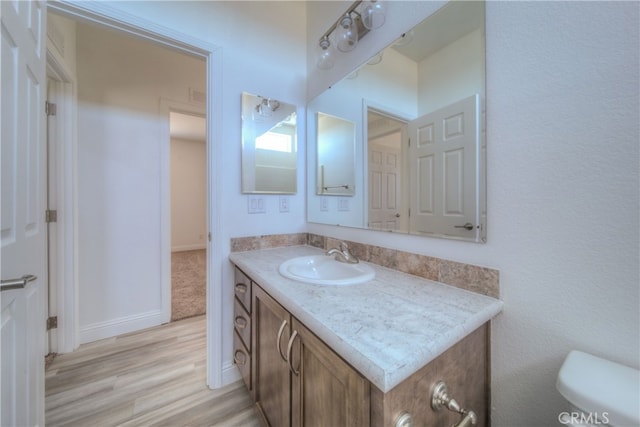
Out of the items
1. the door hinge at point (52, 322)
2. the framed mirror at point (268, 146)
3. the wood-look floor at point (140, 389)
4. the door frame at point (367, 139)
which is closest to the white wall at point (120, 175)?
the door hinge at point (52, 322)

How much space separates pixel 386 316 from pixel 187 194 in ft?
19.6

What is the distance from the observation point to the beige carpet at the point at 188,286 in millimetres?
2517

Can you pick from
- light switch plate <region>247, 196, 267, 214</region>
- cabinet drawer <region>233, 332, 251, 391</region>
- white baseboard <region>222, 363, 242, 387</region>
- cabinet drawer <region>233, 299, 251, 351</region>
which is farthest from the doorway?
white baseboard <region>222, 363, 242, 387</region>

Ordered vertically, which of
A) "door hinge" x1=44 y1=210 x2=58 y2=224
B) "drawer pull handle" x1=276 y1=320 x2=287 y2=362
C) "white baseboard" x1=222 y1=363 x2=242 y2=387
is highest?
"door hinge" x1=44 y1=210 x2=58 y2=224

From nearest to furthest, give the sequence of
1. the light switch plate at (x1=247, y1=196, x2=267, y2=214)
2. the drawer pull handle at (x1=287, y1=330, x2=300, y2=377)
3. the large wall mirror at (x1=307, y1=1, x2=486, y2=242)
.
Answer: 1. the drawer pull handle at (x1=287, y1=330, x2=300, y2=377)
2. the large wall mirror at (x1=307, y1=1, x2=486, y2=242)
3. the light switch plate at (x1=247, y1=196, x2=267, y2=214)

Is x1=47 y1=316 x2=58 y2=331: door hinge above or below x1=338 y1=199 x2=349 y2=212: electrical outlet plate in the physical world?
below

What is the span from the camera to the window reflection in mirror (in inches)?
60.7

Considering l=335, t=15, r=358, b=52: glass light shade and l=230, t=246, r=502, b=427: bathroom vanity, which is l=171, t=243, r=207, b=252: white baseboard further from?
l=335, t=15, r=358, b=52: glass light shade

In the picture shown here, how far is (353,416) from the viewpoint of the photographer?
1.80ft

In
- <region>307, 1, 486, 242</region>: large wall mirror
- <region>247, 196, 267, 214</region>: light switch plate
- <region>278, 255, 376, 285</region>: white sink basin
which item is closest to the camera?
<region>307, 1, 486, 242</region>: large wall mirror

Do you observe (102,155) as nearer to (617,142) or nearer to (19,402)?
(19,402)

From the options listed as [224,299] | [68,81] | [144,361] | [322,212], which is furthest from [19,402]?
[68,81]

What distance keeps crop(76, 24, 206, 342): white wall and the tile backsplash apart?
125cm

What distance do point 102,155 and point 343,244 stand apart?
2.12 meters
